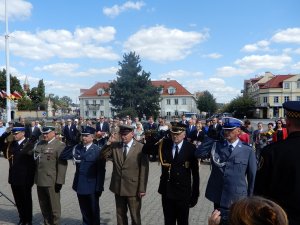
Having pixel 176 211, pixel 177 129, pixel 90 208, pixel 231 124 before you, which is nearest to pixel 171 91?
pixel 90 208

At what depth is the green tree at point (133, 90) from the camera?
2131 inches

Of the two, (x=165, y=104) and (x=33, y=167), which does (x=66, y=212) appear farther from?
(x=165, y=104)

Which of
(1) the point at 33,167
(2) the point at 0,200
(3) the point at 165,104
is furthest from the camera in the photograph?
(3) the point at 165,104

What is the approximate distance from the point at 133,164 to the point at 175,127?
973mm

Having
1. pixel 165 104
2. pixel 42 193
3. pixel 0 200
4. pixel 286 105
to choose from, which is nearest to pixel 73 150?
pixel 42 193

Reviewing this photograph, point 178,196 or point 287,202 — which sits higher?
point 287,202

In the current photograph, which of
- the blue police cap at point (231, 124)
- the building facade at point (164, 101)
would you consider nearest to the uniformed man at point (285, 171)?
the blue police cap at point (231, 124)

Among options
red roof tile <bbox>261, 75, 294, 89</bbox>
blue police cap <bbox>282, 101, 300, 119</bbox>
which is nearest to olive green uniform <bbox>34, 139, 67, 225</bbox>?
blue police cap <bbox>282, 101, 300, 119</bbox>

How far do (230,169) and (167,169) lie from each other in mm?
980

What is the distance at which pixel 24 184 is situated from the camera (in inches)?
253

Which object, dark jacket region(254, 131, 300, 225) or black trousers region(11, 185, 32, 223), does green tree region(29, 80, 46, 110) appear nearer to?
black trousers region(11, 185, 32, 223)

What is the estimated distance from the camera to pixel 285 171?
108 inches

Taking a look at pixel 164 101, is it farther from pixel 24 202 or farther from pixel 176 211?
pixel 176 211

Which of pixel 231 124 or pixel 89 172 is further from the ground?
pixel 231 124
